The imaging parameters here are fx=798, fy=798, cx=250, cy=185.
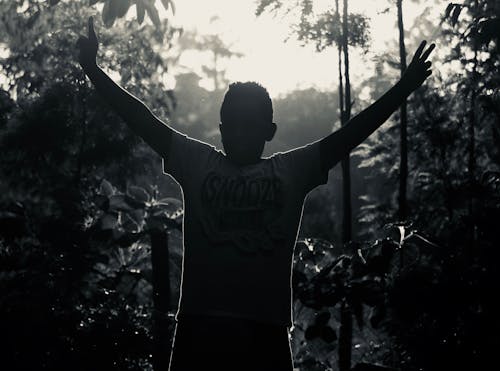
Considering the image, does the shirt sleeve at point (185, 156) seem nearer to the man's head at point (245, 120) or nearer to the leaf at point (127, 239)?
the man's head at point (245, 120)

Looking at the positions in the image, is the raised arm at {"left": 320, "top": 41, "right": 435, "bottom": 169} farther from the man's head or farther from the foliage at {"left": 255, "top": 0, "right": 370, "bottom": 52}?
the foliage at {"left": 255, "top": 0, "right": 370, "bottom": 52}

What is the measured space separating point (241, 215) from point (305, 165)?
0.29 meters

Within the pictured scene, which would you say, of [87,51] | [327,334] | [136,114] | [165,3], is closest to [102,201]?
[327,334]

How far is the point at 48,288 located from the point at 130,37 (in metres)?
11.2

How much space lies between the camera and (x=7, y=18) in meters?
17.3

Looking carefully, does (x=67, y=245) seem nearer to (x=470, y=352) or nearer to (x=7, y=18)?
(x=470, y=352)

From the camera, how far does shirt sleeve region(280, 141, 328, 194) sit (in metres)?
2.79

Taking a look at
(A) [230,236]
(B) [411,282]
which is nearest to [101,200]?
(B) [411,282]

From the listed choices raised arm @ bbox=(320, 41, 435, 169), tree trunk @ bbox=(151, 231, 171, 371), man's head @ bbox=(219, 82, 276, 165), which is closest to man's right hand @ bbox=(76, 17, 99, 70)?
man's head @ bbox=(219, 82, 276, 165)

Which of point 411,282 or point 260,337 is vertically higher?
point 411,282

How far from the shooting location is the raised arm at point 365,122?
273 cm

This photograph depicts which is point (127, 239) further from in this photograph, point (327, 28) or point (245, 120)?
point (327, 28)

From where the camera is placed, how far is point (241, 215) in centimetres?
274

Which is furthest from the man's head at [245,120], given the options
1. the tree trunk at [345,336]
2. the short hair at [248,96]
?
the tree trunk at [345,336]
